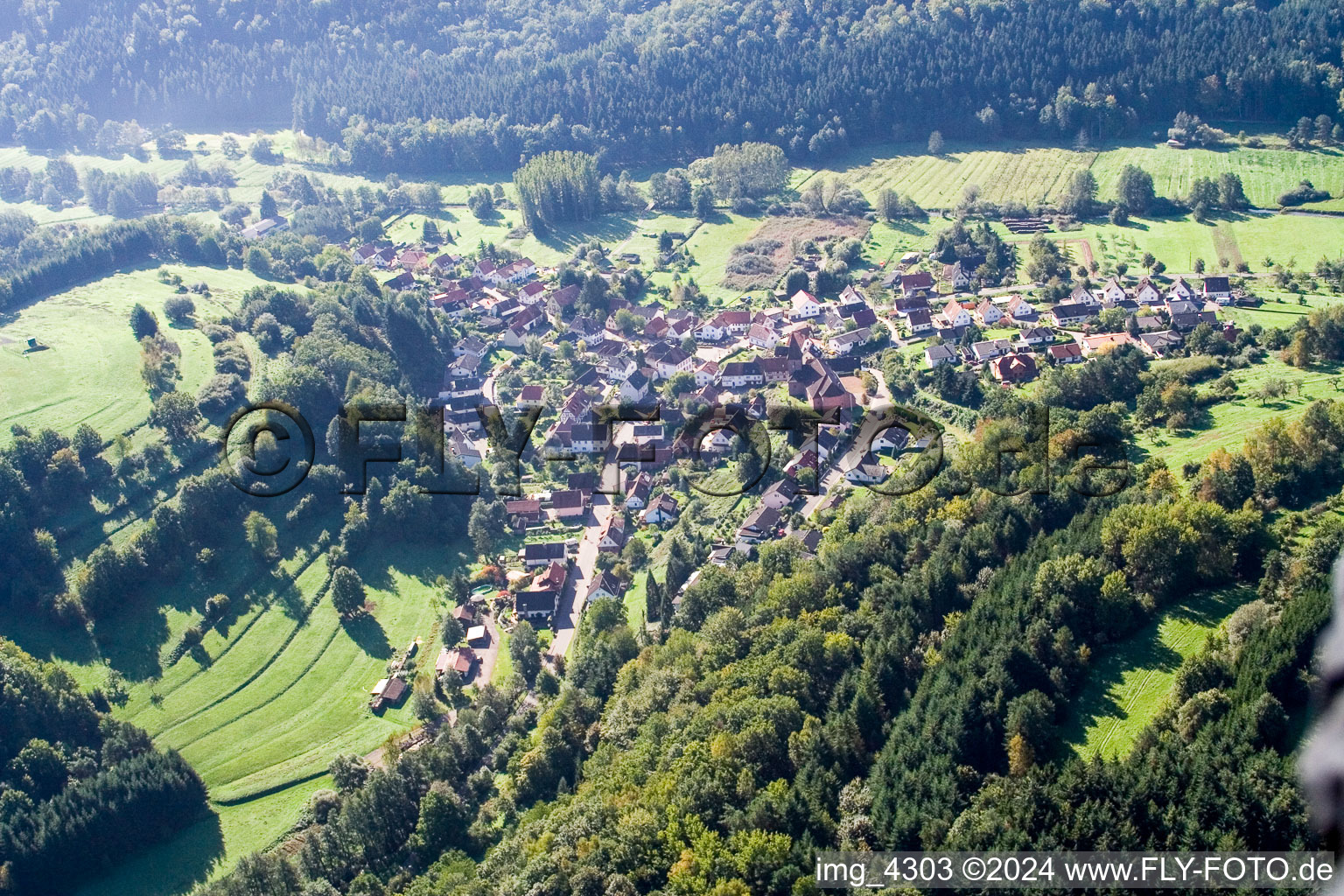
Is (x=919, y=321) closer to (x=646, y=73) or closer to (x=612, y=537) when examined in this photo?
(x=612, y=537)

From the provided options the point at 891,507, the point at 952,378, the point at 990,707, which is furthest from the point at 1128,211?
the point at 990,707

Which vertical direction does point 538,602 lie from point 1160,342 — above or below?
below

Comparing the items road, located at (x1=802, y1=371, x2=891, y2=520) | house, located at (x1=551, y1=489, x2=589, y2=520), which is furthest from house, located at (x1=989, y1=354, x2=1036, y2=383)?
house, located at (x1=551, y1=489, x2=589, y2=520)

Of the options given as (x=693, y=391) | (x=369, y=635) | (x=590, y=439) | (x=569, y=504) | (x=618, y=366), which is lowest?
(x=369, y=635)

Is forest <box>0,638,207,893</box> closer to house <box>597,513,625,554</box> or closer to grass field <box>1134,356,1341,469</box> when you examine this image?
house <box>597,513,625,554</box>

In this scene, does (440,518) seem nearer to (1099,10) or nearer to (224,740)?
(224,740)

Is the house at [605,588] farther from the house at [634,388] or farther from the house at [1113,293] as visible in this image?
the house at [1113,293]

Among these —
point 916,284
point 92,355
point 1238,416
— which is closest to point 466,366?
point 92,355
